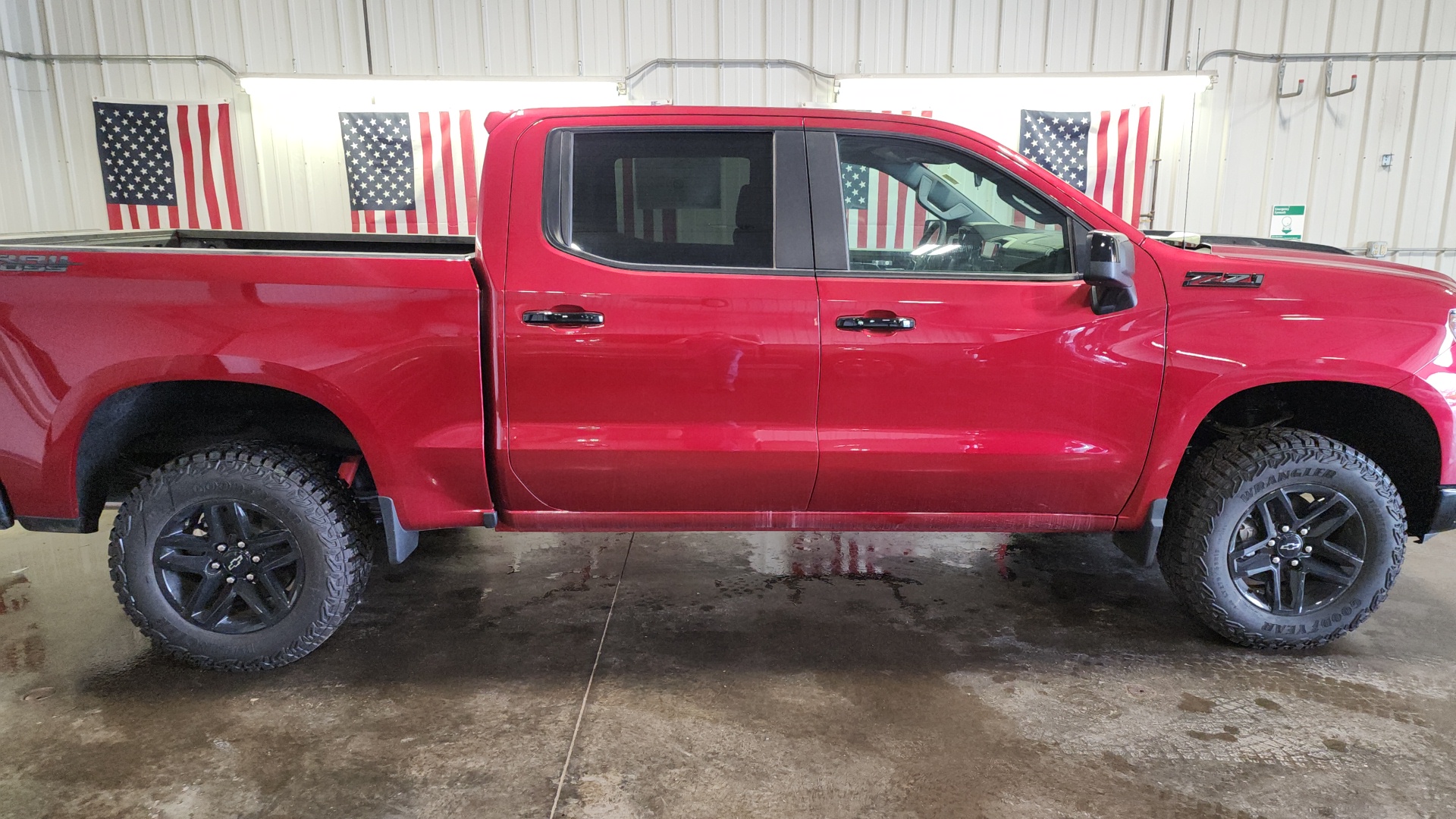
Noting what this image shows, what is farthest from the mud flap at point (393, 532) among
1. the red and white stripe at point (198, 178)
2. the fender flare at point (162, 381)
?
the red and white stripe at point (198, 178)

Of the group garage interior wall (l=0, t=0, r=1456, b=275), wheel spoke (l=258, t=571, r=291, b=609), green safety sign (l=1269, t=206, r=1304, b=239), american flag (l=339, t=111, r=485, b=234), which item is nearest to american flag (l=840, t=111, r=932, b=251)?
wheel spoke (l=258, t=571, r=291, b=609)

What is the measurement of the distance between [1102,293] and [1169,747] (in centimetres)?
132

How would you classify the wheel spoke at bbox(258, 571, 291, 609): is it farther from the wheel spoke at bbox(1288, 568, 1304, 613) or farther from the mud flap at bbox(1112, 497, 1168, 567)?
the wheel spoke at bbox(1288, 568, 1304, 613)

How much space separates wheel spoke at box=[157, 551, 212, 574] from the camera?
252 cm

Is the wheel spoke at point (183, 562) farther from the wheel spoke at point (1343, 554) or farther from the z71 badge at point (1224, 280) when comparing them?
the wheel spoke at point (1343, 554)

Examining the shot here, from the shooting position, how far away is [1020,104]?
22.3ft

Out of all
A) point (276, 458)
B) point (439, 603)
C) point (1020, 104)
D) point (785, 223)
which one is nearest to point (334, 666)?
point (439, 603)

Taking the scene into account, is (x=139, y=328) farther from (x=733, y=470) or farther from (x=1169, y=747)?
(x=1169, y=747)

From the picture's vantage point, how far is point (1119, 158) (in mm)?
6875

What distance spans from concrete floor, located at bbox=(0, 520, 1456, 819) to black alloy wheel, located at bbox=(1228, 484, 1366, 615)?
238 mm

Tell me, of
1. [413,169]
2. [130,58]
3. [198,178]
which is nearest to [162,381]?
[413,169]

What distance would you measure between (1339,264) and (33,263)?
401 centimetres

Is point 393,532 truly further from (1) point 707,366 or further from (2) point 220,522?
(1) point 707,366

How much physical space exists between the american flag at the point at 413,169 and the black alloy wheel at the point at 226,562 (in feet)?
16.1
